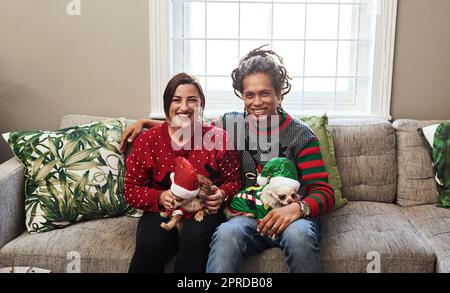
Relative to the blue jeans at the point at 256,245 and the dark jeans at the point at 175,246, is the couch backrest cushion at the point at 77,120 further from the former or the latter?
the blue jeans at the point at 256,245

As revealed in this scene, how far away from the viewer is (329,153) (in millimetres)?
2234

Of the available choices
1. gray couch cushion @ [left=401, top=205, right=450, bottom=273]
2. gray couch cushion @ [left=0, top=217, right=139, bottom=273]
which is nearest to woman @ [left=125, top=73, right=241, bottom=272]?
gray couch cushion @ [left=0, top=217, right=139, bottom=273]

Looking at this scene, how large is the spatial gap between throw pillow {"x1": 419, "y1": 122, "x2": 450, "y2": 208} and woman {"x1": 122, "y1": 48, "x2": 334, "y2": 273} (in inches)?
25.6

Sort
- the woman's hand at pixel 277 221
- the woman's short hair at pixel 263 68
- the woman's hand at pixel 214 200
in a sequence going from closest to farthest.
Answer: the woman's hand at pixel 277 221 → the woman's hand at pixel 214 200 → the woman's short hair at pixel 263 68

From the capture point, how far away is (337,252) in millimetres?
1798

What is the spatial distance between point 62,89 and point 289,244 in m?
1.52

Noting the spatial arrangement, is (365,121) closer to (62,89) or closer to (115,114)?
(115,114)

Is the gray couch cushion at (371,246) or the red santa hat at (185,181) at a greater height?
the red santa hat at (185,181)

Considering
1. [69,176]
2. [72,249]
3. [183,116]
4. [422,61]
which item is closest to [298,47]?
[422,61]

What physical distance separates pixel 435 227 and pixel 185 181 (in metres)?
1.05

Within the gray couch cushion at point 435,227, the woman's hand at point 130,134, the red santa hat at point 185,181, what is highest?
the woman's hand at point 130,134

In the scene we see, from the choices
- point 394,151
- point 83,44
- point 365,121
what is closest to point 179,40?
point 83,44

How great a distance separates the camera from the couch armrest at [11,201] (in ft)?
6.20

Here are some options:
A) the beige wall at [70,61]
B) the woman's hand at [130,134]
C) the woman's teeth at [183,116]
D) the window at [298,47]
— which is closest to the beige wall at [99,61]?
the beige wall at [70,61]
